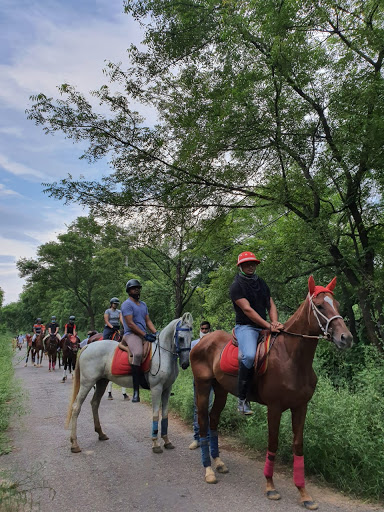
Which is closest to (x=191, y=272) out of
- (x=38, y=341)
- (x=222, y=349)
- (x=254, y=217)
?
(x=254, y=217)

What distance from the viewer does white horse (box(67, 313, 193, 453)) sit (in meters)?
6.39

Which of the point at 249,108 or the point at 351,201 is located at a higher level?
the point at 249,108

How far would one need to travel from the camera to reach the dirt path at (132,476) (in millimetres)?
4223

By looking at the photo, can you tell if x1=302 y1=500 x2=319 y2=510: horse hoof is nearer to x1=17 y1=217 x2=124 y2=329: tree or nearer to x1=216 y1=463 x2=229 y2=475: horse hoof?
x1=216 y1=463 x2=229 y2=475: horse hoof

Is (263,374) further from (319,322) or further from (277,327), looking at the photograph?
(319,322)

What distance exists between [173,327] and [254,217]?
8961mm

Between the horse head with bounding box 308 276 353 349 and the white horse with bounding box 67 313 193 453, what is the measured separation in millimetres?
2756

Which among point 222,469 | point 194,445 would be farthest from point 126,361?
point 222,469

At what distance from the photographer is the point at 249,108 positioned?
26.6 ft

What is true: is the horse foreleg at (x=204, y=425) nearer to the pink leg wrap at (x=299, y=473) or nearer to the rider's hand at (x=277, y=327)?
the pink leg wrap at (x=299, y=473)

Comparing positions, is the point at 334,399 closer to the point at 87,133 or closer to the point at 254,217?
the point at 87,133

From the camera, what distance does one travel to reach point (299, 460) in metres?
4.30

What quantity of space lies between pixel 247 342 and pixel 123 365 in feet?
9.64

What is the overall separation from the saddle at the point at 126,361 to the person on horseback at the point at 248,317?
2.30 meters
